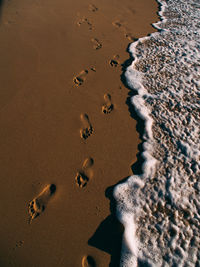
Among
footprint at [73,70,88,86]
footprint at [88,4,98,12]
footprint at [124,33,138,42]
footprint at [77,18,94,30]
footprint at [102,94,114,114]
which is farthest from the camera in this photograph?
footprint at [88,4,98,12]

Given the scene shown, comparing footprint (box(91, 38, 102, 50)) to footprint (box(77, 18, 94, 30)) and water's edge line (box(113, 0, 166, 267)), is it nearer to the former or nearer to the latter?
footprint (box(77, 18, 94, 30))

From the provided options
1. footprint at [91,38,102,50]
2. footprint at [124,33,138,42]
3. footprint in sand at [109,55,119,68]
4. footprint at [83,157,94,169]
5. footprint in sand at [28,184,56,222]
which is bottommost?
footprint in sand at [28,184,56,222]

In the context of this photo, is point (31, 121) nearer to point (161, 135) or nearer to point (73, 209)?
point (73, 209)

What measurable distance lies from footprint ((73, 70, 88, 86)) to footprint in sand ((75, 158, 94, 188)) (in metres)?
1.88

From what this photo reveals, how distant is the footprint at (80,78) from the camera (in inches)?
167

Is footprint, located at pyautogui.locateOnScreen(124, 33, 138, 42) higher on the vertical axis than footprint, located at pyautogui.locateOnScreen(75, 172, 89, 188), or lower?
higher

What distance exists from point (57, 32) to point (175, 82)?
3.47 meters

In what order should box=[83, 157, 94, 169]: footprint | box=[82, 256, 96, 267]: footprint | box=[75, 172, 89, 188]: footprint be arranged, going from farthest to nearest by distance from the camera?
1. box=[83, 157, 94, 169]: footprint
2. box=[75, 172, 89, 188]: footprint
3. box=[82, 256, 96, 267]: footprint

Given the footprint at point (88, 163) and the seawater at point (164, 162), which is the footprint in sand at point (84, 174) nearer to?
the footprint at point (88, 163)

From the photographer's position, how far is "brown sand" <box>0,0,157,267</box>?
2523mm

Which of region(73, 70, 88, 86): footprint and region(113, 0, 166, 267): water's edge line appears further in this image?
region(73, 70, 88, 86): footprint

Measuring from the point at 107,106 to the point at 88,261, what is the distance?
8.59ft

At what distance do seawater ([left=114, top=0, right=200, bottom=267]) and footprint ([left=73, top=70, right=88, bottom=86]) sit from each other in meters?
1.00

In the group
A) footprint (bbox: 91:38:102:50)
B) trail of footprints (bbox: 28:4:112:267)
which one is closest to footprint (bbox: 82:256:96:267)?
trail of footprints (bbox: 28:4:112:267)
